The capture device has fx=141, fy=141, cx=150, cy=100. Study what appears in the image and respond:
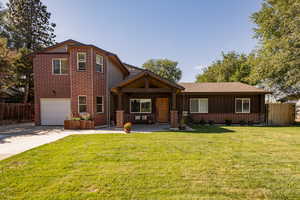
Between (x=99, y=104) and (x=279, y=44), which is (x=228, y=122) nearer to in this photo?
(x=279, y=44)

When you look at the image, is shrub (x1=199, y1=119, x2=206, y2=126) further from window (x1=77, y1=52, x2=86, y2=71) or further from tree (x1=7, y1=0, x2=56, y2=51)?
tree (x1=7, y1=0, x2=56, y2=51)

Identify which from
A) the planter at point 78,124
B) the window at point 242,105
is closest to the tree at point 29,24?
the planter at point 78,124

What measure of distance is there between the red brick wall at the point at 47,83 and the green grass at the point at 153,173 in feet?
23.9

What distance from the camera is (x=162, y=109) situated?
12641mm

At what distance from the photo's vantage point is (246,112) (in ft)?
40.7

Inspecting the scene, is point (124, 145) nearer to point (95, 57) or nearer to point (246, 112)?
point (95, 57)

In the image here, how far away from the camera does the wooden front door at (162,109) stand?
12.6m

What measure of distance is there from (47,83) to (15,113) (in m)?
5.36

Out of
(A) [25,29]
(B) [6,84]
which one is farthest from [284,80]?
(A) [25,29]

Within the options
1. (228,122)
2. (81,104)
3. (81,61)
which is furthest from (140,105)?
(228,122)

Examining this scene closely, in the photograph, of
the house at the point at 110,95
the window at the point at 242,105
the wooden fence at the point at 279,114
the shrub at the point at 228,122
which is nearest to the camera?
the house at the point at 110,95

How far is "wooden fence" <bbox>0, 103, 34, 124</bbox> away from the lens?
1227 centimetres

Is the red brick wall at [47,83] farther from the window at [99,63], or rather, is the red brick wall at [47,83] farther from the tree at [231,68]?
the tree at [231,68]

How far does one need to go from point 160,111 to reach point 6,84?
14096 millimetres
